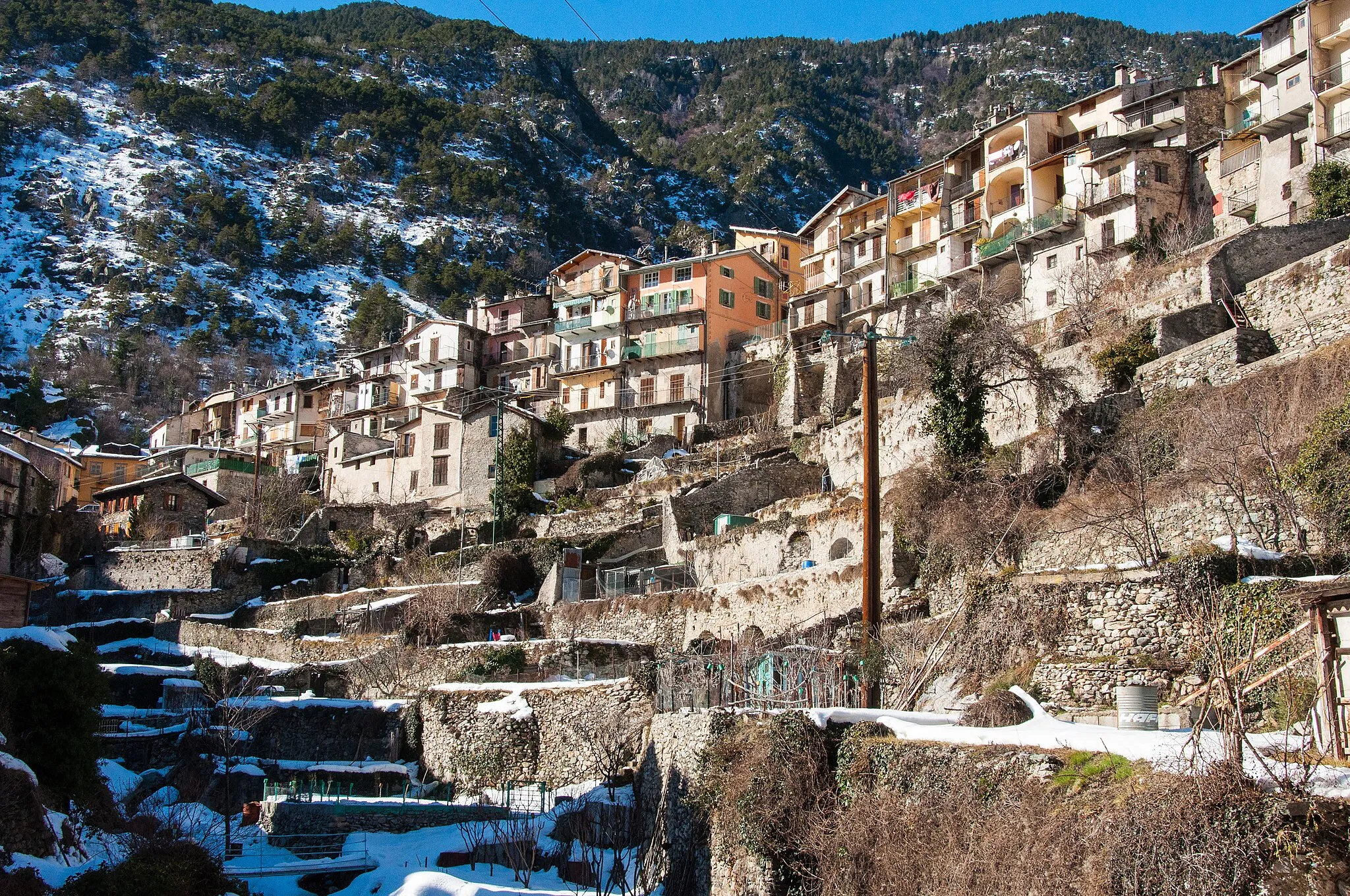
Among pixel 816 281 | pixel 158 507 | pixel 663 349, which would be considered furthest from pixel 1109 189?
pixel 158 507

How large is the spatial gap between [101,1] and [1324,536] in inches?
7292

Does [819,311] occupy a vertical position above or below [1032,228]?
above

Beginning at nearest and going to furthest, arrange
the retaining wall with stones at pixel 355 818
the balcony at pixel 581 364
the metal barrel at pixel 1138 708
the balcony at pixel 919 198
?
1. the metal barrel at pixel 1138 708
2. the retaining wall with stones at pixel 355 818
3. the balcony at pixel 919 198
4. the balcony at pixel 581 364

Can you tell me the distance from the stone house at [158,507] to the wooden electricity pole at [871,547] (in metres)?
45.7

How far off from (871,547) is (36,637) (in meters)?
17.8

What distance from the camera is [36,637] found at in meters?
25.4

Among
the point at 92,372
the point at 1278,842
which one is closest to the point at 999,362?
the point at 1278,842

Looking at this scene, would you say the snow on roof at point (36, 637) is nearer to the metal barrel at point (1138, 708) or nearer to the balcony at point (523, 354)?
the metal barrel at point (1138, 708)

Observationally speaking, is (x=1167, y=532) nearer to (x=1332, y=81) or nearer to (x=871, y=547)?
(x=871, y=547)

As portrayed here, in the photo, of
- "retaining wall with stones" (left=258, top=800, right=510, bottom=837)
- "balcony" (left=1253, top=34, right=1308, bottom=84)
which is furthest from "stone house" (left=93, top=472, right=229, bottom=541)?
"balcony" (left=1253, top=34, right=1308, bottom=84)

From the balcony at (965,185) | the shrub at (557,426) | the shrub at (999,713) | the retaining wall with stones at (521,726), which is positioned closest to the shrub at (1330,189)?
the balcony at (965,185)

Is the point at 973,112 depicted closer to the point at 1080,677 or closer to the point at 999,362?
the point at 999,362

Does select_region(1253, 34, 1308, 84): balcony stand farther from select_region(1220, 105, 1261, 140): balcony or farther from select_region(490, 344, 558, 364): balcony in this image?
select_region(490, 344, 558, 364): balcony

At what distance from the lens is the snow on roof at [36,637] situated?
25.0 m
